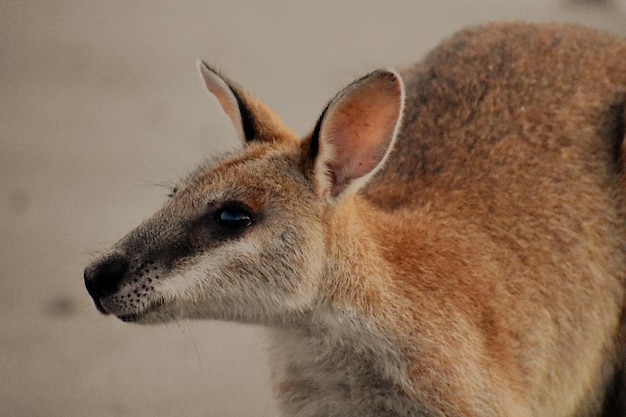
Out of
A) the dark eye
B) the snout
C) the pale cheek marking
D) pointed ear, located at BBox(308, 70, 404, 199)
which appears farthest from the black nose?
pointed ear, located at BBox(308, 70, 404, 199)

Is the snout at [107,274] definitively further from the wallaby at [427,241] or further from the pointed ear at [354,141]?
the pointed ear at [354,141]

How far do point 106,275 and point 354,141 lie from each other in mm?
918

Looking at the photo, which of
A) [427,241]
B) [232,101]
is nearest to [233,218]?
[232,101]

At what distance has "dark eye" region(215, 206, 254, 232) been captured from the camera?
3389 mm

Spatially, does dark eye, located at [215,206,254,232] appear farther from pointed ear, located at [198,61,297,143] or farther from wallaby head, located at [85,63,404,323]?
pointed ear, located at [198,61,297,143]

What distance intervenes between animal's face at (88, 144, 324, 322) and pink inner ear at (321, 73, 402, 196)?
13cm

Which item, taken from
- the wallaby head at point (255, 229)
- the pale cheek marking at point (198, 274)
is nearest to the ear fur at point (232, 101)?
the wallaby head at point (255, 229)

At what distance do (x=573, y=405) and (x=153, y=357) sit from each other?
2.06 m

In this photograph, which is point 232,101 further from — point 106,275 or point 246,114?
point 106,275

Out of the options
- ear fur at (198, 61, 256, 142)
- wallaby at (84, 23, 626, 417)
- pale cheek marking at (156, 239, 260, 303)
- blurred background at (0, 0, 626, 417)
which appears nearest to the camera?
pale cheek marking at (156, 239, 260, 303)

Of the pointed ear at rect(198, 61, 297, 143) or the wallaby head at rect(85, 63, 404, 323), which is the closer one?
the wallaby head at rect(85, 63, 404, 323)

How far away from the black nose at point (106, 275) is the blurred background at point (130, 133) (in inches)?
13.3

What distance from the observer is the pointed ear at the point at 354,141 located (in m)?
3.48

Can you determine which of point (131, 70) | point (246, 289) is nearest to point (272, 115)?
point (246, 289)
